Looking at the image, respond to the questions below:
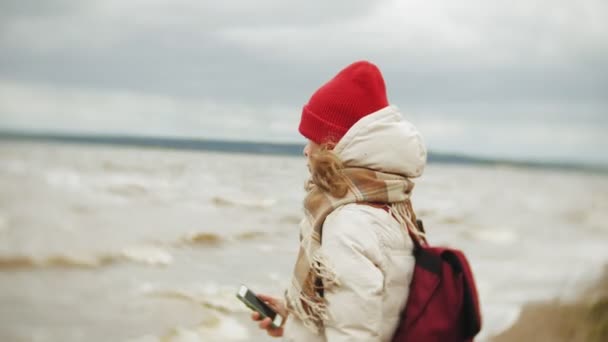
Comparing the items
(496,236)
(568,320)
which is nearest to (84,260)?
(568,320)

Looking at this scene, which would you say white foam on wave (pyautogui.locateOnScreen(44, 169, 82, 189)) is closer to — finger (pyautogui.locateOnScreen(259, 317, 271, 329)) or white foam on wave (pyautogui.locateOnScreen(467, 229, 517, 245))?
white foam on wave (pyautogui.locateOnScreen(467, 229, 517, 245))

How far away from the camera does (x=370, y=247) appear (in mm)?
1954

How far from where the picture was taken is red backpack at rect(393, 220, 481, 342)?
77.4 inches

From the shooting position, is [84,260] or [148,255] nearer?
[84,260]

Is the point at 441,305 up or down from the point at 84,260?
up

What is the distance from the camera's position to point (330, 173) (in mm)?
2059

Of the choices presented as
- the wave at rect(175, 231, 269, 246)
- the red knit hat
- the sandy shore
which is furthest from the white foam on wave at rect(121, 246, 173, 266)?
the red knit hat

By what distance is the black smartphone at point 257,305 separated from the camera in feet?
7.71

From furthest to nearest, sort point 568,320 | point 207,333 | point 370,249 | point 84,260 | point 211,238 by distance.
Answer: point 211,238
point 84,260
point 207,333
point 568,320
point 370,249

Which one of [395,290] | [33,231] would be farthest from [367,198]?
[33,231]

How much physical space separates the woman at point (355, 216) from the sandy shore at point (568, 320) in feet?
8.36

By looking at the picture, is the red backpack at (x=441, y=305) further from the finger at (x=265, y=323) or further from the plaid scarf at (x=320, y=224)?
the finger at (x=265, y=323)

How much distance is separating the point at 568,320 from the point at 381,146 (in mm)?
3401

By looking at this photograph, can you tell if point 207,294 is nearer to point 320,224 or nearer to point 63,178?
point 320,224
